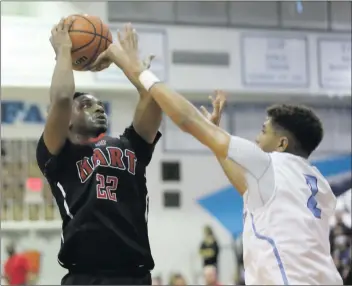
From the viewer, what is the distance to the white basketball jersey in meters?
2.83

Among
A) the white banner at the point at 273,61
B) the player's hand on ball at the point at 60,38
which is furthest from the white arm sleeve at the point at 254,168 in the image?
the white banner at the point at 273,61

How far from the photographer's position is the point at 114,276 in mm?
3293

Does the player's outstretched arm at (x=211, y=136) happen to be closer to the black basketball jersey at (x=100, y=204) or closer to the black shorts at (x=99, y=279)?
the black basketball jersey at (x=100, y=204)

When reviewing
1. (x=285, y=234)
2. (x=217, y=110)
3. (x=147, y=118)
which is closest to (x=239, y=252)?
(x=217, y=110)

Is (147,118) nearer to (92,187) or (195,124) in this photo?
(92,187)

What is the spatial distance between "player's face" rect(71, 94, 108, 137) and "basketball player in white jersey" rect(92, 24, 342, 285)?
0.56 m

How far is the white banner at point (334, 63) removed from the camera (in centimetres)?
1384

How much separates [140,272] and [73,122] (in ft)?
2.74

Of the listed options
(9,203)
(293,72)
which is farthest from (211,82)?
(9,203)

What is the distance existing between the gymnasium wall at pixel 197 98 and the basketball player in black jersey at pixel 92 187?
30.1 ft

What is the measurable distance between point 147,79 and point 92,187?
2.19 ft

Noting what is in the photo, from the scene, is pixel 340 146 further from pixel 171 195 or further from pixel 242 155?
pixel 242 155

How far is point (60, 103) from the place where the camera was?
3244 mm

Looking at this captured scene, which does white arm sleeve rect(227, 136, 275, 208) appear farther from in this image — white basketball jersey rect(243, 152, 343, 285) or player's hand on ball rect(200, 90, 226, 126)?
player's hand on ball rect(200, 90, 226, 126)
